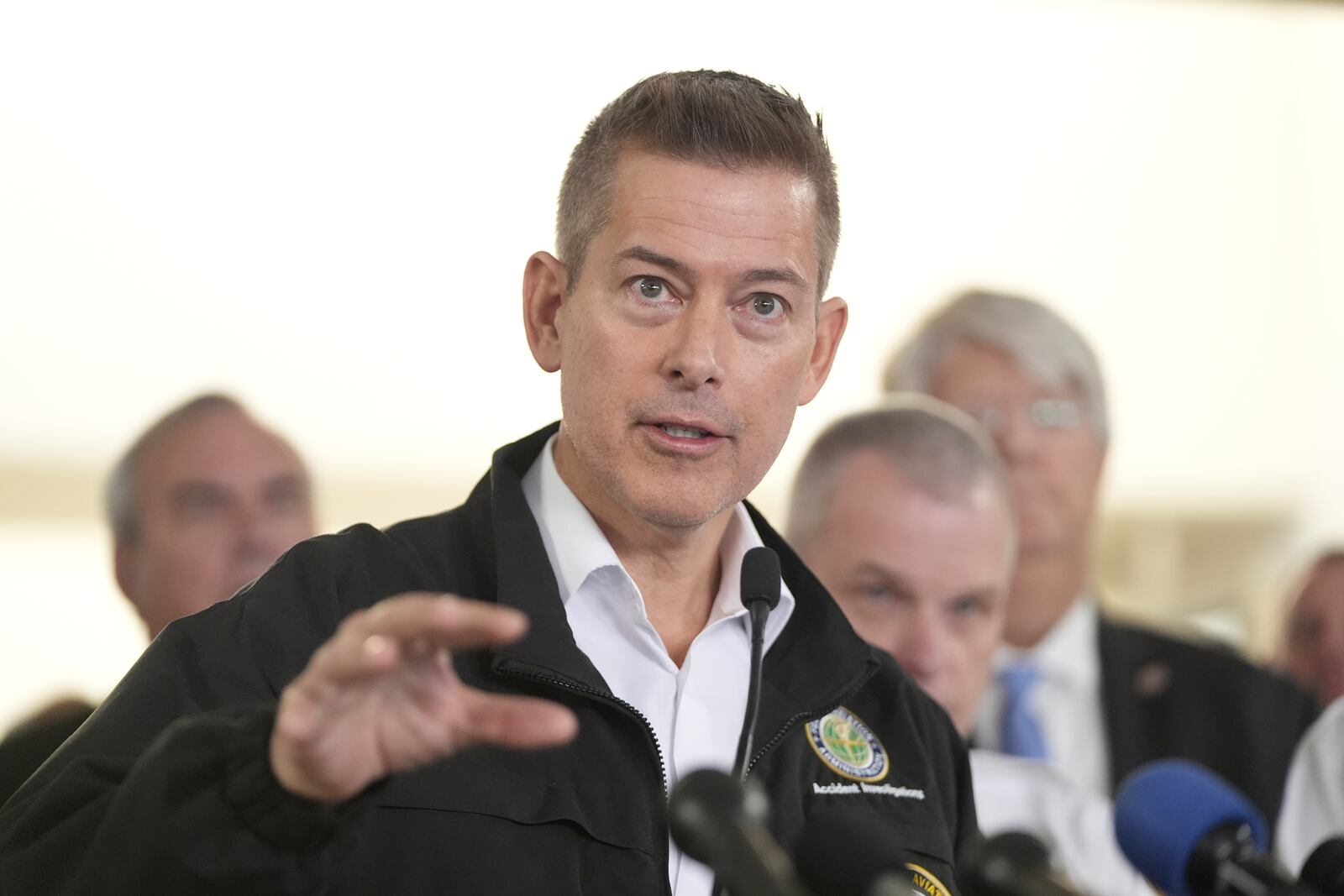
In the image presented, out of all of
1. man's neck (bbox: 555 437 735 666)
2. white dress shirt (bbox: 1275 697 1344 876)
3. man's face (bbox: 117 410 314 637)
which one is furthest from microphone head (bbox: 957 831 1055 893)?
man's face (bbox: 117 410 314 637)

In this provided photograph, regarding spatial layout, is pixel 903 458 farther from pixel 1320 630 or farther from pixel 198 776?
pixel 1320 630

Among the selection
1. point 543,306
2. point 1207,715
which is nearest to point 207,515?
point 543,306

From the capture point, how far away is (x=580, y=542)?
1.94m

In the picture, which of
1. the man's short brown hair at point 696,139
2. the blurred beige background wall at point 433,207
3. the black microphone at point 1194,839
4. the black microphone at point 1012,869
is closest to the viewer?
the black microphone at point 1012,869

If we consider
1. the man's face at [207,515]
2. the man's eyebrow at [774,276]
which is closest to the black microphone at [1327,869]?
the man's eyebrow at [774,276]

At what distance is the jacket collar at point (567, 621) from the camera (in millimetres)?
1759

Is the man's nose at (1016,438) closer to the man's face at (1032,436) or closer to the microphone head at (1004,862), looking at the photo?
the man's face at (1032,436)

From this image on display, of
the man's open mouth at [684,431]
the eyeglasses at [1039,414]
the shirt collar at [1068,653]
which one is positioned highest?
the man's open mouth at [684,431]

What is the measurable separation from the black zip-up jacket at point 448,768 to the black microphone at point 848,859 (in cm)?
38

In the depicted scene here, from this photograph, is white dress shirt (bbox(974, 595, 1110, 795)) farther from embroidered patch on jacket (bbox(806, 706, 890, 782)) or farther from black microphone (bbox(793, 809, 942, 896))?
black microphone (bbox(793, 809, 942, 896))

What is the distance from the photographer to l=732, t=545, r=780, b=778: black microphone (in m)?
1.69

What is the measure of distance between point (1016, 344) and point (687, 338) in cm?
200

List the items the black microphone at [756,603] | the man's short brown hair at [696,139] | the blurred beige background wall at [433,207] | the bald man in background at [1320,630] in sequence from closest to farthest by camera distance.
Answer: the black microphone at [756,603] → the man's short brown hair at [696,139] → the bald man in background at [1320,630] → the blurred beige background wall at [433,207]

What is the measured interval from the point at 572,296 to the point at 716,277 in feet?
0.70
